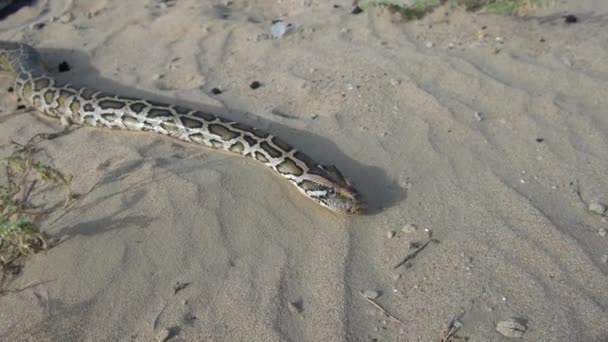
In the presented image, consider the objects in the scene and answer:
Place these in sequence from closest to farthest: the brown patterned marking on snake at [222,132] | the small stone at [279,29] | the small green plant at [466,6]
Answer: the brown patterned marking on snake at [222,132] → the small green plant at [466,6] → the small stone at [279,29]

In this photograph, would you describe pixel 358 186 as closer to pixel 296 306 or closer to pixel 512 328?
pixel 296 306

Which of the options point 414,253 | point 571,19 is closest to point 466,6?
point 571,19

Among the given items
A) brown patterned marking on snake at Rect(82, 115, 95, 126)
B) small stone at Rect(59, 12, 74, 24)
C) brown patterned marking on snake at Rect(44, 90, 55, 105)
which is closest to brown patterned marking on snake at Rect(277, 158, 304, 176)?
brown patterned marking on snake at Rect(82, 115, 95, 126)

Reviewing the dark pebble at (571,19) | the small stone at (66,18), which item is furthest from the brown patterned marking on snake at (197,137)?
the dark pebble at (571,19)

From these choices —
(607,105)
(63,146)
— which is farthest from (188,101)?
(607,105)

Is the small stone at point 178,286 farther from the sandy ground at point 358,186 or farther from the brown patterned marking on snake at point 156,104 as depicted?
the brown patterned marking on snake at point 156,104

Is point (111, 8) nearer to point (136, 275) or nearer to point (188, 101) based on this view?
point (188, 101)
